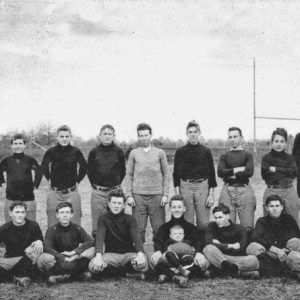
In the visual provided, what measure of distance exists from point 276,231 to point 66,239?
2630 mm

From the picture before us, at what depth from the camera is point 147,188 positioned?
6.16 metres

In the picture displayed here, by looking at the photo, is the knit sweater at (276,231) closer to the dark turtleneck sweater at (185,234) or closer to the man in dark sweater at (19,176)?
the dark turtleneck sweater at (185,234)

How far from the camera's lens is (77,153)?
6.45 m

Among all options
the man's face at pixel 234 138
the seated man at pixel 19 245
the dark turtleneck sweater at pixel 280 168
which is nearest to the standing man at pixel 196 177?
the man's face at pixel 234 138

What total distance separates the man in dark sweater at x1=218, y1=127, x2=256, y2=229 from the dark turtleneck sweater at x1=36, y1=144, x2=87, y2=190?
2080mm

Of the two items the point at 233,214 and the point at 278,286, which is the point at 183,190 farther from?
the point at 278,286

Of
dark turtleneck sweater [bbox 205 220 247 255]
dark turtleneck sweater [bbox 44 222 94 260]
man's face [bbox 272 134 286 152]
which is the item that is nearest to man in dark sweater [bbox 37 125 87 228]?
dark turtleneck sweater [bbox 44 222 94 260]

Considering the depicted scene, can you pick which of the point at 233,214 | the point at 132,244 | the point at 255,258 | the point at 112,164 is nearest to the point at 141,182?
the point at 112,164

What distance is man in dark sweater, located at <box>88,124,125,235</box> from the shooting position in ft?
20.6

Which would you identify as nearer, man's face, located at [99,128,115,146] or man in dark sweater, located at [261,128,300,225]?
man in dark sweater, located at [261,128,300,225]

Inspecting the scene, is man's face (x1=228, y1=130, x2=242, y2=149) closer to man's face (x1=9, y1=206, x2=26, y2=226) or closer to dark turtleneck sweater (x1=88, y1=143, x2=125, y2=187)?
dark turtleneck sweater (x1=88, y1=143, x2=125, y2=187)

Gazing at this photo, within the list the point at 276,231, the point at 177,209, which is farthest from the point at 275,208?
the point at 177,209

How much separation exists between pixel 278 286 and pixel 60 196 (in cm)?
313

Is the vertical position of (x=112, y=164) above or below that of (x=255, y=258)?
above
